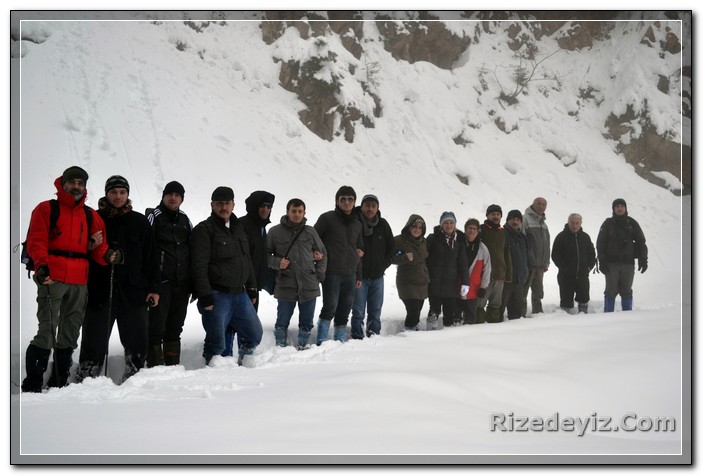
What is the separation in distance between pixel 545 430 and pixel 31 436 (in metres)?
3.16

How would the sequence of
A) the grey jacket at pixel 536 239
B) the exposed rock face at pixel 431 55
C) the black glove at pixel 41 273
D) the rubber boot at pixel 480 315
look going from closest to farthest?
the black glove at pixel 41 273 < the rubber boot at pixel 480 315 < the grey jacket at pixel 536 239 < the exposed rock face at pixel 431 55

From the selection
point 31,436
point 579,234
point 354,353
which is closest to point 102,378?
point 31,436

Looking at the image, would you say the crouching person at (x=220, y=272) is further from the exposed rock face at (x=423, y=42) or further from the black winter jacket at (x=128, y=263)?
the exposed rock face at (x=423, y=42)

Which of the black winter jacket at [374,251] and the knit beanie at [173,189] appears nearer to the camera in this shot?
the knit beanie at [173,189]

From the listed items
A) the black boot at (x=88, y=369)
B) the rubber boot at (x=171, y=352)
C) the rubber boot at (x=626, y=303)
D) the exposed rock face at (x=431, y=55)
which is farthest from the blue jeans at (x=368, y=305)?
the exposed rock face at (x=431, y=55)

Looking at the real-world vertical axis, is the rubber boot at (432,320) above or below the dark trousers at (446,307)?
below

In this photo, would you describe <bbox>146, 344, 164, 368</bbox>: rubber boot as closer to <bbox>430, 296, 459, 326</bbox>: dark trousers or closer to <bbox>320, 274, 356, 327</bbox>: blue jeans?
<bbox>320, 274, 356, 327</bbox>: blue jeans

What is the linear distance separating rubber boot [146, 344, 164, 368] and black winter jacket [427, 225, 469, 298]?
151 inches

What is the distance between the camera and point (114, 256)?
5.14m

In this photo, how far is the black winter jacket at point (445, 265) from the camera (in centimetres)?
834

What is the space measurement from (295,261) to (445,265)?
2.46m

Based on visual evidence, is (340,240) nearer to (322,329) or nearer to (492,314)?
(322,329)

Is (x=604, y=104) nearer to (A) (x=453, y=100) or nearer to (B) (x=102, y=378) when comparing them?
(A) (x=453, y=100)

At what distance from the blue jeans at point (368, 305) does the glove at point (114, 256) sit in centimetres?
319
